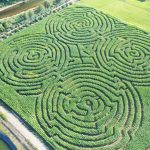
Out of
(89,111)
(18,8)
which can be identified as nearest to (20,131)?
(89,111)

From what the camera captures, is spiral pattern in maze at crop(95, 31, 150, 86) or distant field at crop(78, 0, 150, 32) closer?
spiral pattern in maze at crop(95, 31, 150, 86)

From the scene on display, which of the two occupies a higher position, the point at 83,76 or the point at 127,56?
the point at 83,76

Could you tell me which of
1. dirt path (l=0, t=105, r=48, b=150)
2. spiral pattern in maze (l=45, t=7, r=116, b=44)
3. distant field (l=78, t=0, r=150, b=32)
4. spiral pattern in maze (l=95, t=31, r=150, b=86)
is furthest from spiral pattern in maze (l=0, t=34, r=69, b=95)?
distant field (l=78, t=0, r=150, b=32)

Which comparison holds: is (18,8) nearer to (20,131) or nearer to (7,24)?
(7,24)

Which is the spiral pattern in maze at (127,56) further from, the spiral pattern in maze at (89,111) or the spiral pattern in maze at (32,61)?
the spiral pattern in maze at (32,61)

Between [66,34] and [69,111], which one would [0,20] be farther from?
[69,111]

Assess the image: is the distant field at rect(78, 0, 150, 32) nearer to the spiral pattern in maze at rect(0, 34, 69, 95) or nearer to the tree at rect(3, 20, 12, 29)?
the spiral pattern in maze at rect(0, 34, 69, 95)

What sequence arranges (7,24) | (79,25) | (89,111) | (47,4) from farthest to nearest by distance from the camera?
1. (47,4)
2. (7,24)
3. (79,25)
4. (89,111)
